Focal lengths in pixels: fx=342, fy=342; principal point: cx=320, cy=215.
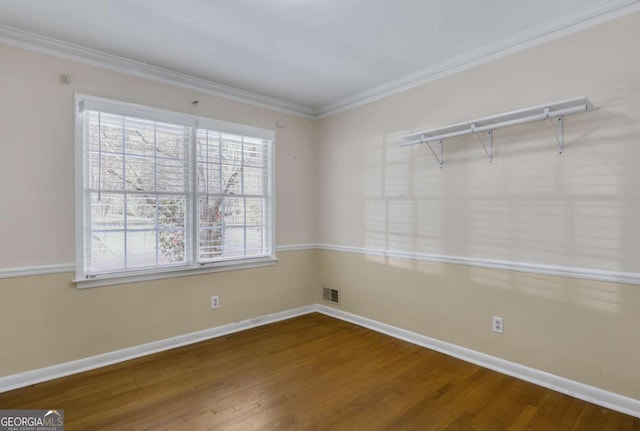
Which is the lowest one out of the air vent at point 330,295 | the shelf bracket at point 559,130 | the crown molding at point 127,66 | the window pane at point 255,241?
the air vent at point 330,295

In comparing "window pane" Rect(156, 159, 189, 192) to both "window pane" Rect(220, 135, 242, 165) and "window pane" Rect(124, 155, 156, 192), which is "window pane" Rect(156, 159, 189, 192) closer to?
"window pane" Rect(124, 155, 156, 192)

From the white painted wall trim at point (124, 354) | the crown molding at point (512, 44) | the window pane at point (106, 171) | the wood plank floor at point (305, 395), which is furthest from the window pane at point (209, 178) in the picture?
the crown molding at point (512, 44)

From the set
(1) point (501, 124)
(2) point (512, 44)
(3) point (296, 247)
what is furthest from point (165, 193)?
(2) point (512, 44)

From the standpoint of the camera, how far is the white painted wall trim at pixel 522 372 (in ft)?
7.27

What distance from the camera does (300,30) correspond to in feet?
8.27

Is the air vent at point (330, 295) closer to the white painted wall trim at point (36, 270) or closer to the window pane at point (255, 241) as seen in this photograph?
the window pane at point (255, 241)

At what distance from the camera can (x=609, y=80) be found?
89.5 inches

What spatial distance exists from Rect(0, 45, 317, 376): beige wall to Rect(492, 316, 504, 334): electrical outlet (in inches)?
107

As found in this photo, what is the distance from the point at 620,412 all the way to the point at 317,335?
239cm

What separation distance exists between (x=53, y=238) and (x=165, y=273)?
3.00 ft

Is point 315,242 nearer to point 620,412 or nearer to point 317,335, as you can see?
point 317,335

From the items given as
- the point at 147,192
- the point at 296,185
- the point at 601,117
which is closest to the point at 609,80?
the point at 601,117

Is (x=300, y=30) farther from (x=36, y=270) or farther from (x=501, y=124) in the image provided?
(x=36, y=270)

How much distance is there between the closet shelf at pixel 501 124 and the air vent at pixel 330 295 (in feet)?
6.61
